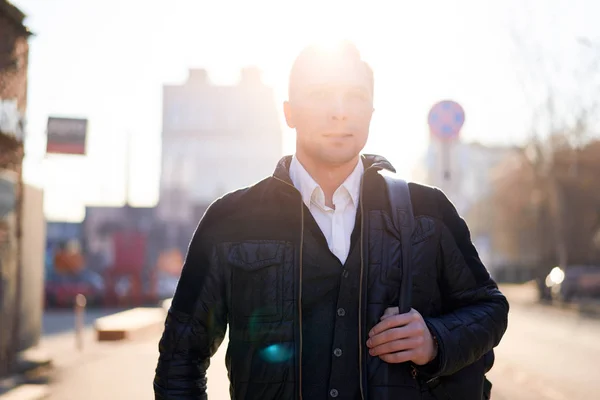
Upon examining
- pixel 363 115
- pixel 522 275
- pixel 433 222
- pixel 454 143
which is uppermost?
pixel 454 143

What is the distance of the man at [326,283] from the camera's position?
2.27 meters

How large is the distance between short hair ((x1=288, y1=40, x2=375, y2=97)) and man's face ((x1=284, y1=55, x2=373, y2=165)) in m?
0.01

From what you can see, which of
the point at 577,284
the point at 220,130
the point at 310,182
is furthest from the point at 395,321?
the point at 220,130

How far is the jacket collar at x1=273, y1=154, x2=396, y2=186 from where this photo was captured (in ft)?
8.34

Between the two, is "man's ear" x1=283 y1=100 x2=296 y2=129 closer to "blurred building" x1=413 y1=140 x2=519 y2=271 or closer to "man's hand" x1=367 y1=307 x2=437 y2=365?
"man's hand" x1=367 y1=307 x2=437 y2=365

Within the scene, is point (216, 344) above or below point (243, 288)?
below

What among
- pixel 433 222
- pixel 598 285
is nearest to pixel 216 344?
pixel 433 222

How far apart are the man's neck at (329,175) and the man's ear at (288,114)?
0.14m

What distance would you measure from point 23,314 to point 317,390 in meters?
11.6

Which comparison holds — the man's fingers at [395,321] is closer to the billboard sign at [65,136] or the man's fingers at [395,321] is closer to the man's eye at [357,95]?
the man's eye at [357,95]

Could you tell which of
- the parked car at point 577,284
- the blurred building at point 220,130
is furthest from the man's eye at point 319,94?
the blurred building at point 220,130

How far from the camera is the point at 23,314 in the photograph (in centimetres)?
1284

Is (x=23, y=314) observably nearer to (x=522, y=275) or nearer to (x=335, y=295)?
(x=335, y=295)

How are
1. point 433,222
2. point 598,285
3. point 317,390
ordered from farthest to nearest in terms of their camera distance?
1. point 598,285
2. point 433,222
3. point 317,390
